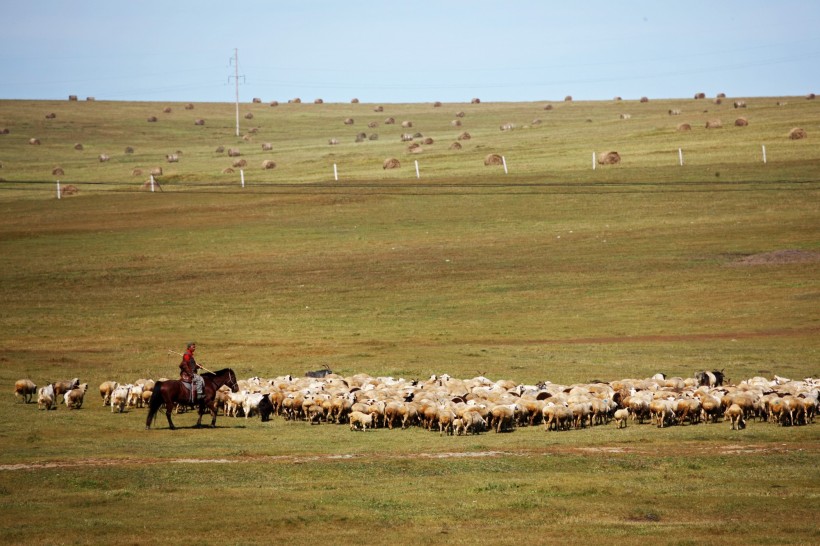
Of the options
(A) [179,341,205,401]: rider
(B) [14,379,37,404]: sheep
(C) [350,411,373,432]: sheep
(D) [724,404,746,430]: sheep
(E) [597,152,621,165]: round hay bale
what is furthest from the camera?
(E) [597,152,621,165]: round hay bale

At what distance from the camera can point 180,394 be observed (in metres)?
26.9

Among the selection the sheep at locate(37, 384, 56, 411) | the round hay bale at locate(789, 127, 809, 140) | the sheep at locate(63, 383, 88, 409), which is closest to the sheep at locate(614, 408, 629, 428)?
the sheep at locate(63, 383, 88, 409)

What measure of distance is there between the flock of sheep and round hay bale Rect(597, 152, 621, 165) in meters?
52.1

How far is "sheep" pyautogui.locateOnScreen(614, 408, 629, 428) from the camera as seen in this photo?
2540cm

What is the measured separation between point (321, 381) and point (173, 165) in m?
79.5

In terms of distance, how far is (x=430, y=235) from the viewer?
6366 centimetres

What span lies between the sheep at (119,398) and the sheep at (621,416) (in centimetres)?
1302

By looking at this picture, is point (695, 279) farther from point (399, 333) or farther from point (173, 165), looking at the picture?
point (173, 165)

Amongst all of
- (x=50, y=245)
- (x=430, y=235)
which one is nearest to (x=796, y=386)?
(x=430, y=235)

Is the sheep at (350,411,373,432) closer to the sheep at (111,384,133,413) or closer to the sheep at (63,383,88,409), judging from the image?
the sheep at (111,384,133,413)

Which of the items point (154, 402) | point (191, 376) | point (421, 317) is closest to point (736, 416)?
point (191, 376)

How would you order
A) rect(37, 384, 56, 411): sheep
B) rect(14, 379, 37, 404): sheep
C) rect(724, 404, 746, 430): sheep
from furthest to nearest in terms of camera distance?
rect(14, 379, 37, 404): sheep < rect(37, 384, 56, 411): sheep < rect(724, 404, 746, 430): sheep

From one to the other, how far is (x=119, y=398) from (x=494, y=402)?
10.2 m

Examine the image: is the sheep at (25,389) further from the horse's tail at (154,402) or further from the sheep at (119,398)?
the horse's tail at (154,402)
